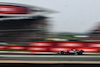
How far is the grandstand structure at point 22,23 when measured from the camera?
→ 172ft

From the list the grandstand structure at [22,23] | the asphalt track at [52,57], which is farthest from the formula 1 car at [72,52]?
the grandstand structure at [22,23]

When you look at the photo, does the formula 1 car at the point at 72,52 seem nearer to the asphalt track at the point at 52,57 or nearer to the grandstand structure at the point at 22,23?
the asphalt track at the point at 52,57

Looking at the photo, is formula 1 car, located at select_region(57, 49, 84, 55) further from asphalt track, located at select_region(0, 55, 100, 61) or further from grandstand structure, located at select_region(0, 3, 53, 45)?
grandstand structure, located at select_region(0, 3, 53, 45)

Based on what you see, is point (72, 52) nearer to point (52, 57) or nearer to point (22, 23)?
point (52, 57)

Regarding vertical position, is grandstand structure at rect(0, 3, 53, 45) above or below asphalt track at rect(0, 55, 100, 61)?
above

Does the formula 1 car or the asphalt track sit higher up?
the formula 1 car

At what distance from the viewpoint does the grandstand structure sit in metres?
52.4

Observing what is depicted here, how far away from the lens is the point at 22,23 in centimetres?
5241

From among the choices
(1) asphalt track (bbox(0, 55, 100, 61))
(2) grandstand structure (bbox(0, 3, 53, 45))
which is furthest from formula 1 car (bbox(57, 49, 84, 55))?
(2) grandstand structure (bbox(0, 3, 53, 45))

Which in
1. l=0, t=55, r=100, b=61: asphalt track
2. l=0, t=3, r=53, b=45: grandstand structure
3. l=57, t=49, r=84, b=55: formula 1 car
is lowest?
l=0, t=55, r=100, b=61: asphalt track

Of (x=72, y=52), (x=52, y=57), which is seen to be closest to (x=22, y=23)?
(x=52, y=57)

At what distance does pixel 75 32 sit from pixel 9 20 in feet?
3.76

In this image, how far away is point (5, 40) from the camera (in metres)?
52.4

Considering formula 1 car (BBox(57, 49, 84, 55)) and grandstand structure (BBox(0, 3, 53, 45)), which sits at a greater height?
grandstand structure (BBox(0, 3, 53, 45))
